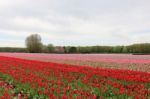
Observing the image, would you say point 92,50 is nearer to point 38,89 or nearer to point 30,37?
point 30,37

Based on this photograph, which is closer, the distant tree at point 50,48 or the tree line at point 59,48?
the tree line at point 59,48

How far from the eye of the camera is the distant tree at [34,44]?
80.5 metres

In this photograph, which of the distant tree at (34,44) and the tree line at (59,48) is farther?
the distant tree at (34,44)

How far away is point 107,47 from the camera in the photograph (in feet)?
254

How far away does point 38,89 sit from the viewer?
9.12 metres

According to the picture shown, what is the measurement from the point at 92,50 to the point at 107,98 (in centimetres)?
7114

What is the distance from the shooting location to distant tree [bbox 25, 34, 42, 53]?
8049cm

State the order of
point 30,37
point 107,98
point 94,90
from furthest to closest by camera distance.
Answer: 1. point 30,37
2. point 94,90
3. point 107,98

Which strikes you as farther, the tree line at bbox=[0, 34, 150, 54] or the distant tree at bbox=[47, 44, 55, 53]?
the distant tree at bbox=[47, 44, 55, 53]

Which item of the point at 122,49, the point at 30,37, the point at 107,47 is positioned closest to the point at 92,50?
the point at 107,47

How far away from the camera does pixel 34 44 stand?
80812 mm

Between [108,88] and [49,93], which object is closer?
[49,93]

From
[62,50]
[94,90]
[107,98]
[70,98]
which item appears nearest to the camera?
[70,98]

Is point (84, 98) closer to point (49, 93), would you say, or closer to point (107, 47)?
point (49, 93)
